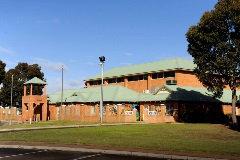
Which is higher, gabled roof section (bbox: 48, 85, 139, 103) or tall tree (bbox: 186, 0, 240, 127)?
tall tree (bbox: 186, 0, 240, 127)

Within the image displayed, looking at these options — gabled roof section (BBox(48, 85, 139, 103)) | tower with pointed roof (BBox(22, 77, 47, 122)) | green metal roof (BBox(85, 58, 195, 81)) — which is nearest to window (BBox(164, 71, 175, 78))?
green metal roof (BBox(85, 58, 195, 81))

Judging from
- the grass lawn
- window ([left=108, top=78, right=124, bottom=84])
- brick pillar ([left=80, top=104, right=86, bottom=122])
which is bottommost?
the grass lawn

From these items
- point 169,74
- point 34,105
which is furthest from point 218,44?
point 34,105

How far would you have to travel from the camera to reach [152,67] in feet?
206

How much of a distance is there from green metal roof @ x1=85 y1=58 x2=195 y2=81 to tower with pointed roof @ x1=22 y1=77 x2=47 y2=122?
17.1 metres

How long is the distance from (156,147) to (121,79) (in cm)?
5048

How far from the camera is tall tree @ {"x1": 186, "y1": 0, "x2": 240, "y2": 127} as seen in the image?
112 ft

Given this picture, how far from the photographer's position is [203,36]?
1421 inches

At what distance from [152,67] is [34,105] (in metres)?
22.7

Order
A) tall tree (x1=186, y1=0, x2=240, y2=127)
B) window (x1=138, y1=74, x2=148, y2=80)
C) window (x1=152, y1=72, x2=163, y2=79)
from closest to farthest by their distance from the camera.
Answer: tall tree (x1=186, y1=0, x2=240, y2=127), window (x1=152, y1=72, x2=163, y2=79), window (x1=138, y1=74, x2=148, y2=80)

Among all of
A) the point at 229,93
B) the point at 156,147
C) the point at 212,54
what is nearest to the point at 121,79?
the point at 229,93

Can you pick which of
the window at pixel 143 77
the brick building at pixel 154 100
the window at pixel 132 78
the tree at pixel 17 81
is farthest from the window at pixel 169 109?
the tree at pixel 17 81

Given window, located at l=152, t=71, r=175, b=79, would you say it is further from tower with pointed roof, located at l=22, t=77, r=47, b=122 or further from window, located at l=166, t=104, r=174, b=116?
tower with pointed roof, located at l=22, t=77, r=47, b=122

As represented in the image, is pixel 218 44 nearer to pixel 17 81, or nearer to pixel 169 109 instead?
pixel 169 109
